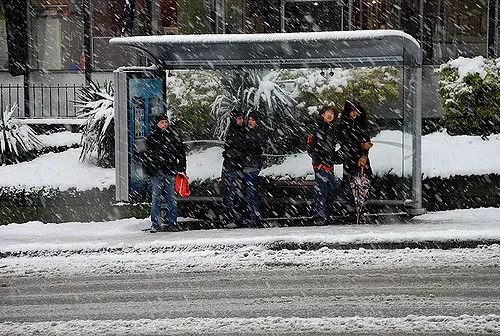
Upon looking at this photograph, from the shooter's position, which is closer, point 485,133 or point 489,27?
point 485,133

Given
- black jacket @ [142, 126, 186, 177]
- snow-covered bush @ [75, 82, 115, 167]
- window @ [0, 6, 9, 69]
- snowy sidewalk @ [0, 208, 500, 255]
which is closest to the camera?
snowy sidewalk @ [0, 208, 500, 255]

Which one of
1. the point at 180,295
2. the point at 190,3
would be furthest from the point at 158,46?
the point at 190,3

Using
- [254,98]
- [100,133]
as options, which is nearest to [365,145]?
[254,98]

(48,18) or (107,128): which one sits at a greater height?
(48,18)

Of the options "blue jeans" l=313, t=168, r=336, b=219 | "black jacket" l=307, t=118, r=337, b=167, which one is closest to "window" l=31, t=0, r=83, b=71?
"black jacket" l=307, t=118, r=337, b=167

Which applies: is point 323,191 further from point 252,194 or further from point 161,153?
point 161,153

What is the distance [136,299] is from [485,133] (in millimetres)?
9287

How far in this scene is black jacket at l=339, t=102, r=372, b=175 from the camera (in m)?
14.1

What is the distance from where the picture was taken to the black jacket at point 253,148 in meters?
14.3

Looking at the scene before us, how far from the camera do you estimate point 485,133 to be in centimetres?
1698

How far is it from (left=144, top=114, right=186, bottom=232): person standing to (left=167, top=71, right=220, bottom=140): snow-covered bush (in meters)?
1.57

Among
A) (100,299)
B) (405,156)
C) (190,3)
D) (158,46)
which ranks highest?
(190,3)

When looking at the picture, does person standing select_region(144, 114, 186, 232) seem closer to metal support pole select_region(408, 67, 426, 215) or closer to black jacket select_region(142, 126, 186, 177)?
black jacket select_region(142, 126, 186, 177)

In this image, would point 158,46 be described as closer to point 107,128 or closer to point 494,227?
point 107,128
